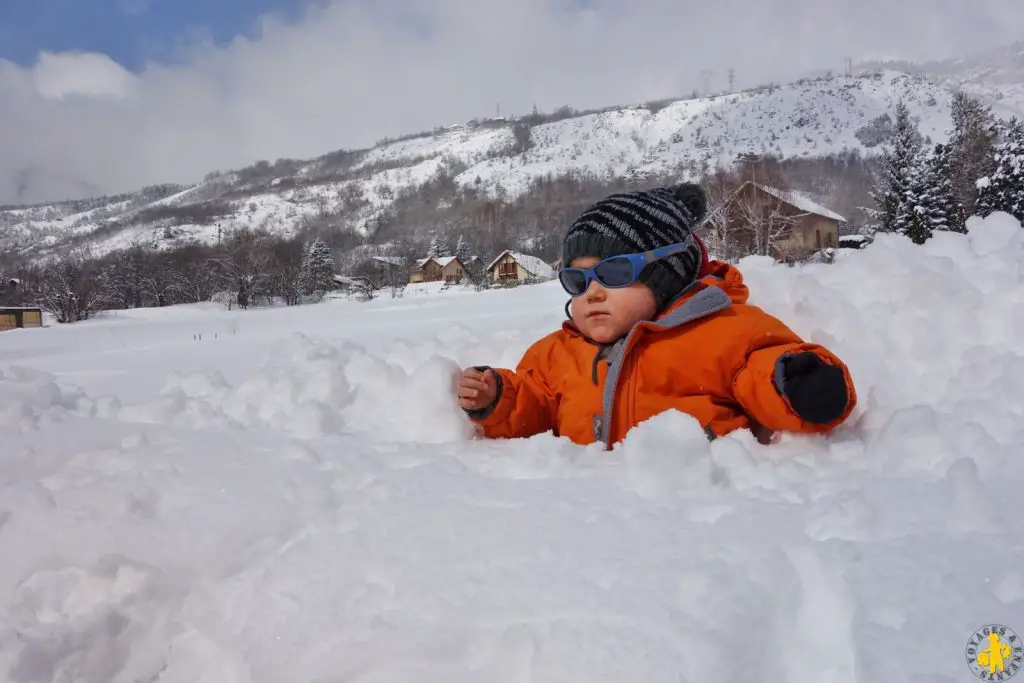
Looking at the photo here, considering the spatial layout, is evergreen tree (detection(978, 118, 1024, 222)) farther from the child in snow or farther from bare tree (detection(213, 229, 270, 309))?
bare tree (detection(213, 229, 270, 309))

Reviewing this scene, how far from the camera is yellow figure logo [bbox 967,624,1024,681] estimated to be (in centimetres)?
72

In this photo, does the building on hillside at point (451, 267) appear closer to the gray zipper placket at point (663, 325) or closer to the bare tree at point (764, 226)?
the bare tree at point (764, 226)

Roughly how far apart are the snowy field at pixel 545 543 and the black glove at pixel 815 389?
104 millimetres

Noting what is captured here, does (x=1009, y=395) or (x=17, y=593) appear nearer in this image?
(x=17, y=593)

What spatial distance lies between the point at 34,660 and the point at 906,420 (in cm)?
197

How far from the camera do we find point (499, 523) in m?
1.13

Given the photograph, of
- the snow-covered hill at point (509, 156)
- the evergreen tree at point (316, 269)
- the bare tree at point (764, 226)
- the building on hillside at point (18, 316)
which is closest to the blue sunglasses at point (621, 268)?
the bare tree at point (764, 226)

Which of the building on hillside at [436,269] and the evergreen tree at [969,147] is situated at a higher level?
the evergreen tree at [969,147]

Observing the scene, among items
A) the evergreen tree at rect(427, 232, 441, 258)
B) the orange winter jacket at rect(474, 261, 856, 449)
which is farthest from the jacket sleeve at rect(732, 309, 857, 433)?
the evergreen tree at rect(427, 232, 441, 258)

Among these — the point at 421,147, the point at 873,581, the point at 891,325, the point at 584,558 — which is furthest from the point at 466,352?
the point at 421,147

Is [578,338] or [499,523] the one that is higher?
[578,338]

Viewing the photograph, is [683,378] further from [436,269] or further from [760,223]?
[436,269]

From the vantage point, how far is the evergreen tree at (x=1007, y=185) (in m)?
15.7

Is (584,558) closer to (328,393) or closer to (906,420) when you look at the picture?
(906,420)
